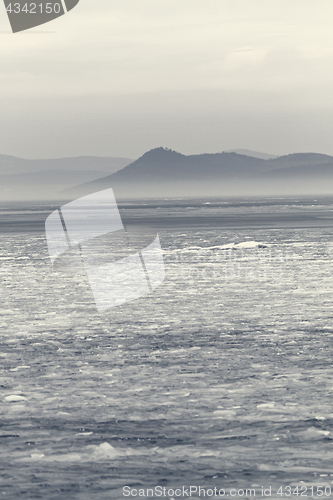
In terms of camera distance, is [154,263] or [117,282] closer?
[117,282]

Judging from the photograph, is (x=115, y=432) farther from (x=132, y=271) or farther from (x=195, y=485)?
(x=132, y=271)

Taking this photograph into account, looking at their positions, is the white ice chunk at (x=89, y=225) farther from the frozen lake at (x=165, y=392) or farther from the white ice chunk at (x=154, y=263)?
the frozen lake at (x=165, y=392)

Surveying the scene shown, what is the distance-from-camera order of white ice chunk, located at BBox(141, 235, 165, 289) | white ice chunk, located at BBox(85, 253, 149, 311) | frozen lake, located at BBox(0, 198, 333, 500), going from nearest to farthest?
frozen lake, located at BBox(0, 198, 333, 500)
white ice chunk, located at BBox(85, 253, 149, 311)
white ice chunk, located at BBox(141, 235, 165, 289)

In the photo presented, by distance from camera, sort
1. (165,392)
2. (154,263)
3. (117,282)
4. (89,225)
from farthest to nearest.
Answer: (89,225) → (154,263) → (117,282) → (165,392)

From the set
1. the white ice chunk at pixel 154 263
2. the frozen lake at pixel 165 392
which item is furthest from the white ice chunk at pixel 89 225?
the frozen lake at pixel 165 392

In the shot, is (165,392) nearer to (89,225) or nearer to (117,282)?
(117,282)

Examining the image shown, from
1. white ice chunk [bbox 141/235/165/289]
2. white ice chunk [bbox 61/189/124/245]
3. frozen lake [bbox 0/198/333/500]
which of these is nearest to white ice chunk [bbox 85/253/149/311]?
white ice chunk [bbox 141/235/165/289]

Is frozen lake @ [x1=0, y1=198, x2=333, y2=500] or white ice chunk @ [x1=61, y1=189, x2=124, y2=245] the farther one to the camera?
white ice chunk @ [x1=61, y1=189, x2=124, y2=245]

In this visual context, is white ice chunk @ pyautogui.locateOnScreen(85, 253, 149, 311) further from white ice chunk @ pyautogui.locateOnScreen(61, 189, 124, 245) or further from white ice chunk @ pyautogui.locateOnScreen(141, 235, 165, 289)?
white ice chunk @ pyautogui.locateOnScreen(61, 189, 124, 245)

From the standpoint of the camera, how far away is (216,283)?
60.4 ft

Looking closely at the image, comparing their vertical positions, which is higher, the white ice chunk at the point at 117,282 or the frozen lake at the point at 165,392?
the frozen lake at the point at 165,392

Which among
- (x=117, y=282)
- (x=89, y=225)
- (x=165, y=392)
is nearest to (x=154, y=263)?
(x=117, y=282)

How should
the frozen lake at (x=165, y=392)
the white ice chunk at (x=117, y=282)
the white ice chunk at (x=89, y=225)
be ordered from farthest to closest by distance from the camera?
the white ice chunk at (x=89, y=225)
the white ice chunk at (x=117, y=282)
the frozen lake at (x=165, y=392)

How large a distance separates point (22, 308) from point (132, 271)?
768 centimetres
